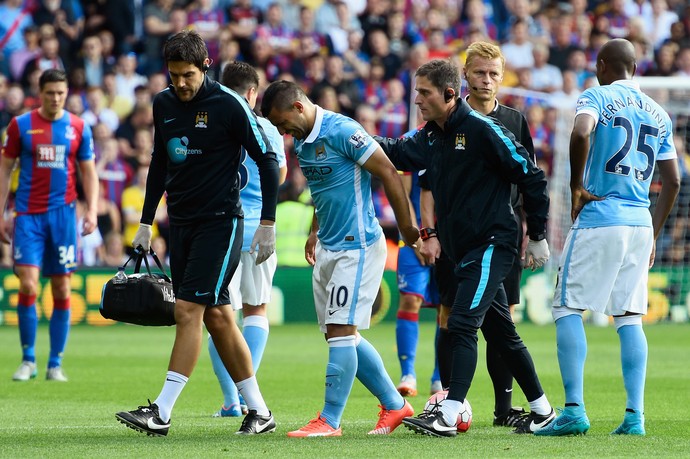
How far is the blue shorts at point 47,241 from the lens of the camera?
11.5 m

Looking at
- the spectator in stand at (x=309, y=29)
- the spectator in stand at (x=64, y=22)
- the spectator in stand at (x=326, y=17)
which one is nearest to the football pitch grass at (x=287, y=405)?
the spectator in stand at (x=64, y=22)

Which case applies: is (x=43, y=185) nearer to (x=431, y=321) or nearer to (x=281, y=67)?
(x=431, y=321)

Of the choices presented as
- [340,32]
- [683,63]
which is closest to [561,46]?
[683,63]

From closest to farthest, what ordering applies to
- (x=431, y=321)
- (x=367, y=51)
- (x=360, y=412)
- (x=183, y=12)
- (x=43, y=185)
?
1. (x=360, y=412)
2. (x=43, y=185)
3. (x=431, y=321)
4. (x=183, y=12)
5. (x=367, y=51)

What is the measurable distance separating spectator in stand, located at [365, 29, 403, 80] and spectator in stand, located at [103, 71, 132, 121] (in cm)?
488

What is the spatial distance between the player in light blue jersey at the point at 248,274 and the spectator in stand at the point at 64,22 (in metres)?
12.9

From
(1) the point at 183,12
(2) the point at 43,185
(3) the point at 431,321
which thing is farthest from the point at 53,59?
(2) the point at 43,185

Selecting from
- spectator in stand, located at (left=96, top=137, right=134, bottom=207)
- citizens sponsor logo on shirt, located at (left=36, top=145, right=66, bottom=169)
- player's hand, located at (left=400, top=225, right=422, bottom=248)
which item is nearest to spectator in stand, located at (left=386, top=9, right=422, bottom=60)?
spectator in stand, located at (left=96, top=137, right=134, bottom=207)

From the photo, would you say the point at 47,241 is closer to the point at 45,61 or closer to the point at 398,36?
the point at 45,61

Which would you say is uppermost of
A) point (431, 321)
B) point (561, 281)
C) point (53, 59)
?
point (53, 59)

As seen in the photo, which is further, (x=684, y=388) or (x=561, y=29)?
(x=561, y=29)

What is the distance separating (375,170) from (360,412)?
2388mm

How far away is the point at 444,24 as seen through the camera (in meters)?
23.6

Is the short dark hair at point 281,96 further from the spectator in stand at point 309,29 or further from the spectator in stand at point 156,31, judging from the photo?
the spectator in stand at point 309,29
